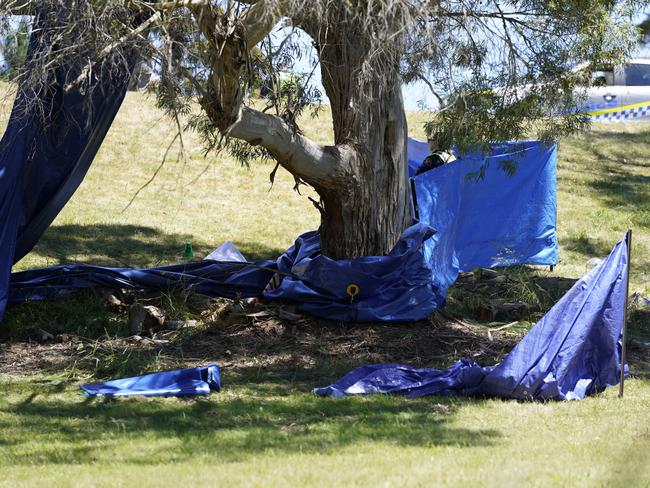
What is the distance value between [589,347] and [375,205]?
2.85 m

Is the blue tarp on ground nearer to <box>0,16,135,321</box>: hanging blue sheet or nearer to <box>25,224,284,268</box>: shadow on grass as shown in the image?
<box>0,16,135,321</box>: hanging blue sheet

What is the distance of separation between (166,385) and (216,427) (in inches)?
45.2

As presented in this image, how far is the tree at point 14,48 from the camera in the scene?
23.6 ft

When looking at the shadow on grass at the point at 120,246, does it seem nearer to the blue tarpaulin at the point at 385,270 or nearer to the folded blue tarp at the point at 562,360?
the blue tarpaulin at the point at 385,270

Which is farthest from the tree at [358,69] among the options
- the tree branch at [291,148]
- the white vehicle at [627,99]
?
the white vehicle at [627,99]

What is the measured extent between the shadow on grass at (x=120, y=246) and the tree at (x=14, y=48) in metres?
4.24

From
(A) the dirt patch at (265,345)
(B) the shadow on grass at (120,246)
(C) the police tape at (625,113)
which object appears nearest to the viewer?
(A) the dirt patch at (265,345)

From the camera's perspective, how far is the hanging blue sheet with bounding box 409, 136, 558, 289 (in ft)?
33.8

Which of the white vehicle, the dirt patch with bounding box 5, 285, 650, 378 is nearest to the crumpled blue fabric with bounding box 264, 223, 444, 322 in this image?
the dirt patch with bounding box 5, 285, 650, 378

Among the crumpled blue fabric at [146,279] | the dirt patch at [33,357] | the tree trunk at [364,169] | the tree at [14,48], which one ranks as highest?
the tree at [14,48]

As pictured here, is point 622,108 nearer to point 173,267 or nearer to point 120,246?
point 120,246

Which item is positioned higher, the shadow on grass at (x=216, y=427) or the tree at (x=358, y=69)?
the tree at (x=358, y=69)

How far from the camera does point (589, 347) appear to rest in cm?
716

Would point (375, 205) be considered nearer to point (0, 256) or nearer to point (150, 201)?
point (0, 256)
